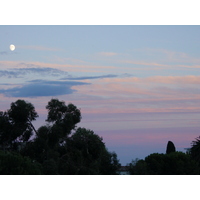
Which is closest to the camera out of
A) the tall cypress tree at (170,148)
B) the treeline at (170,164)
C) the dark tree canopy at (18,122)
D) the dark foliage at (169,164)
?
the dark tree canopy at (18,122)

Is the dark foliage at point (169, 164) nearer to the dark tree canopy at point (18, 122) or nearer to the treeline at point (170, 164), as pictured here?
the treeline at point (170, 164)

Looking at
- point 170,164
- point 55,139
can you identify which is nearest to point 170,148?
point 170,164

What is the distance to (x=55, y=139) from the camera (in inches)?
1122

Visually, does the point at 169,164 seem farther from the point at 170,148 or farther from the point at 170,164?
the point at 170,148

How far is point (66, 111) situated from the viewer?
29844mm

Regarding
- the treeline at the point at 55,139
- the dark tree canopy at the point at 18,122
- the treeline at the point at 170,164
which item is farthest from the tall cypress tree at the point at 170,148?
the dark tree canopy at the point at 18,122

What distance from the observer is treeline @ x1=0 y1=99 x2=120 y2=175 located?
27.4 m

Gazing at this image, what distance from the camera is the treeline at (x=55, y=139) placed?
27422 mm

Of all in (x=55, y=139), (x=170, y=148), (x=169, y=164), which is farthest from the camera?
(x=170, y=148)
